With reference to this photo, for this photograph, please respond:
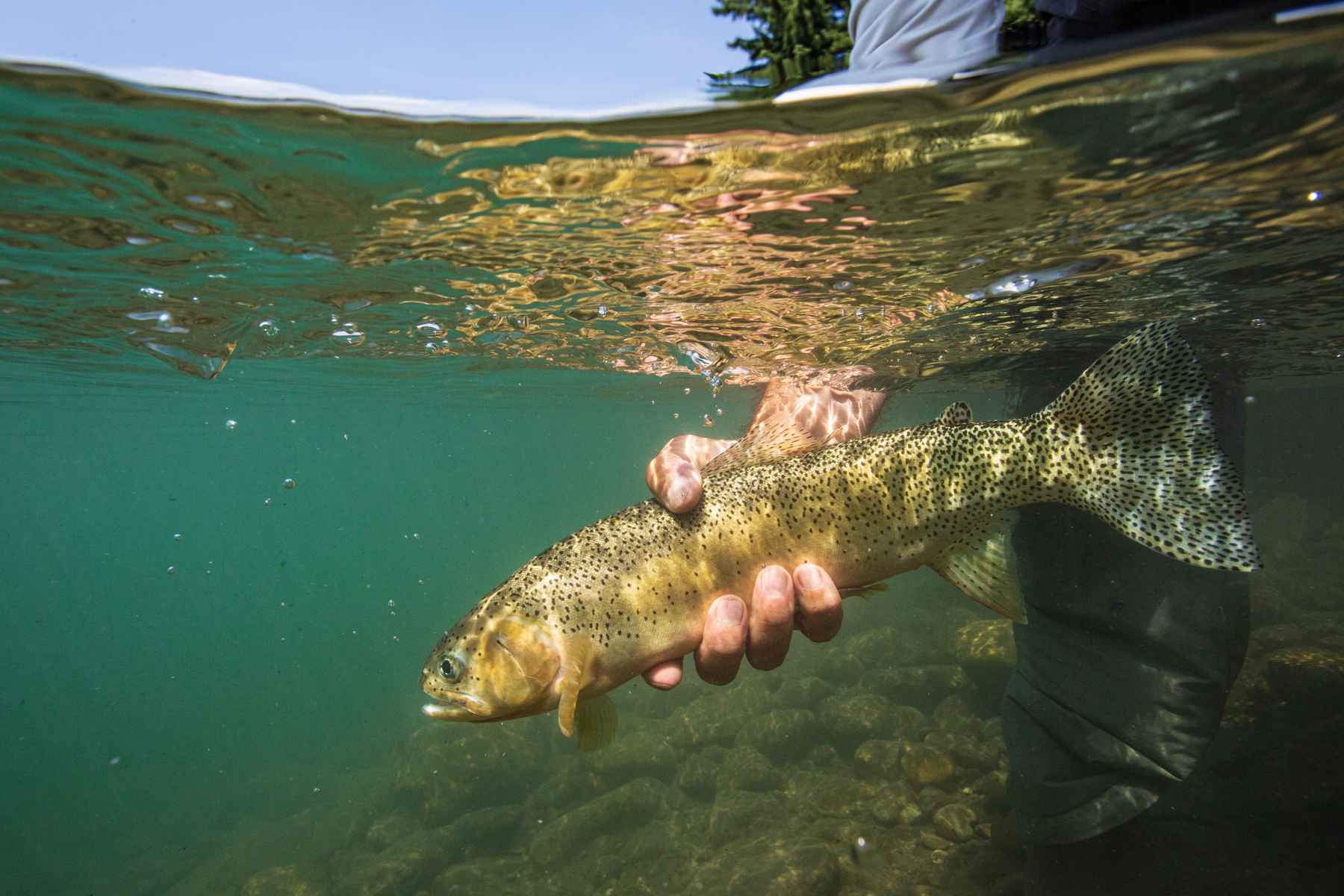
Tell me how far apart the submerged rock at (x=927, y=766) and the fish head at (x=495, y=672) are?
9.26 metres

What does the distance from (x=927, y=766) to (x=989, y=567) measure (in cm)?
831

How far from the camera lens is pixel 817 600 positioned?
416 centimetres

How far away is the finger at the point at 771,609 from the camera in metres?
4.15

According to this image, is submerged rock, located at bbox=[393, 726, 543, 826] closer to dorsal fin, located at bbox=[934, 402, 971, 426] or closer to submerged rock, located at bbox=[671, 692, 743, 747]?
submerged rock, located at bbox=[671, 692, 743, 747]

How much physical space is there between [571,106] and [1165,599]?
680 centimetres

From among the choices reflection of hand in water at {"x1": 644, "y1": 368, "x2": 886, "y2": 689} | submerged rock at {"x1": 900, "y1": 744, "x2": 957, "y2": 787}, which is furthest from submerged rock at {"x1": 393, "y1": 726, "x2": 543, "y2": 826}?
reflection of hand in water at {"x1": 644, "y1": 368, "x2": 886, "y2": 689}

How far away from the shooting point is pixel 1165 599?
6.16 m

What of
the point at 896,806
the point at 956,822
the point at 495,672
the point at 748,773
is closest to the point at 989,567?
the point at 495,672

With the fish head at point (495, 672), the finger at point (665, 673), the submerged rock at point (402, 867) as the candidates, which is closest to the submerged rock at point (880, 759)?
the submerged rock at point (402, 867)

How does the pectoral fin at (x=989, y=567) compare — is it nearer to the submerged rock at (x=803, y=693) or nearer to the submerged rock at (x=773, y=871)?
the submerged rock at (x=773, y=871)

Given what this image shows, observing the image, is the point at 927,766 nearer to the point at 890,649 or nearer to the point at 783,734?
the point at 783,734

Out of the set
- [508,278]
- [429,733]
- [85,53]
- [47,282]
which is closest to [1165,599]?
[508,278]

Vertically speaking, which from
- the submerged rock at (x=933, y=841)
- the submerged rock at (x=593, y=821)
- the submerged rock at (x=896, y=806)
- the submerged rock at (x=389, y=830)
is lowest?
the submerged rock at (x=389, y=830)

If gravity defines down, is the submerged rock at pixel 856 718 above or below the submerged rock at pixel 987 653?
below
